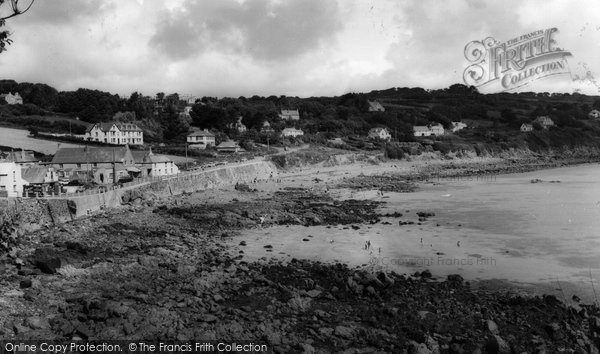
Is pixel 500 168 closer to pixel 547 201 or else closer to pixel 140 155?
Result: pixel 547 201

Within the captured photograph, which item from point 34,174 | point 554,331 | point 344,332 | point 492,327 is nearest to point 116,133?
point 34,174

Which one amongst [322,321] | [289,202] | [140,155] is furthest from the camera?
[140,155]

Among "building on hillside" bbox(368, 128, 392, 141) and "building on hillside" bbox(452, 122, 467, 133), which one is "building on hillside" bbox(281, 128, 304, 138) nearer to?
"building on hillside" bbox(368, 128, 392, 141)

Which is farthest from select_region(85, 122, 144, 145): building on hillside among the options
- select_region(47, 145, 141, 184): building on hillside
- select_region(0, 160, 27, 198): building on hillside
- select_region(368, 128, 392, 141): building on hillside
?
select_region(368, 128, 392, 141): building on hillside

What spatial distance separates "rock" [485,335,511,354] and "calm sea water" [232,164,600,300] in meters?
6.48

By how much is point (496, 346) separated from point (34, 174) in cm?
3158

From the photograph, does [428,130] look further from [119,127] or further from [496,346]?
[496,346]

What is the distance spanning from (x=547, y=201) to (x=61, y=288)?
1560 inches

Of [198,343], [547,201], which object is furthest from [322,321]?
[547,201]

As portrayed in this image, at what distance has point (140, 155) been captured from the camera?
4684 centimetres

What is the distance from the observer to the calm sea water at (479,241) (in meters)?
21.6

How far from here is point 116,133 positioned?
68.3 m

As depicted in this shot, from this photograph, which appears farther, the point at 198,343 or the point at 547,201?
the point at 547,201

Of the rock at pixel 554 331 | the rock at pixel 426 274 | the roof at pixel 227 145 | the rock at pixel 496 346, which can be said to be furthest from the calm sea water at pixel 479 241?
the roof at pixel 227 145
